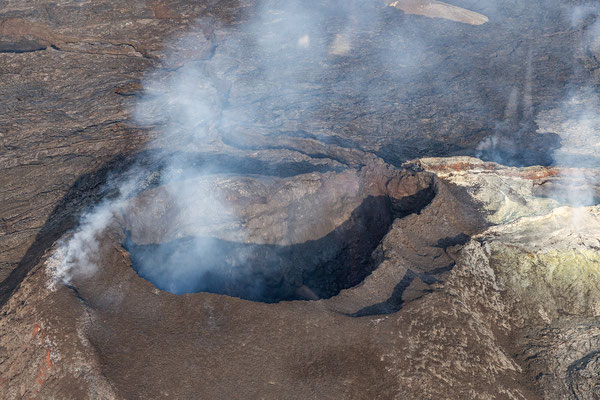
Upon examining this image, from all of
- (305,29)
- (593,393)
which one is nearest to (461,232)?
(593,393)

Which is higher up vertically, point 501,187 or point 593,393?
point 501,187

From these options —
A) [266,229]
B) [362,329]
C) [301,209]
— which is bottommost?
[266,229]

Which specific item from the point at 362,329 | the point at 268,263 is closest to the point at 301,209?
the point at 268,263

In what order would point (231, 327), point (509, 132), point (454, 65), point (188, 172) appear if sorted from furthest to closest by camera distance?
point (454, 65)
point (509, 132)
point (188, 172)
point (231, 327)

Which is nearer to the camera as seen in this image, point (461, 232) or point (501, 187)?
point (461, 232)

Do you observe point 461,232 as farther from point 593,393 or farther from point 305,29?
point 305,29

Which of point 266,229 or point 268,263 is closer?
point 268,263

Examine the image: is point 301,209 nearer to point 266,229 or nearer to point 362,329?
point 266,229
